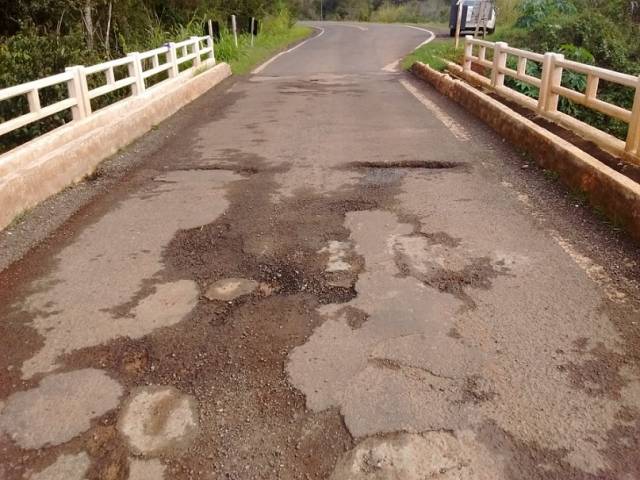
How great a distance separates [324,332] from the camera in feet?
11.5

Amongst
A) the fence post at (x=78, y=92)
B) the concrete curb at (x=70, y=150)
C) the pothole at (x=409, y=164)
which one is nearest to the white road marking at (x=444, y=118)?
the pothole at (x=409, y=164)

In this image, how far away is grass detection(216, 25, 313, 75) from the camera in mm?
18359

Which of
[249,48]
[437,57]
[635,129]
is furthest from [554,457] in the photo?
[249,48]

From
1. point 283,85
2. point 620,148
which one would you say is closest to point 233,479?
point 620,148

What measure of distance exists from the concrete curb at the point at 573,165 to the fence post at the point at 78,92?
17.6ft

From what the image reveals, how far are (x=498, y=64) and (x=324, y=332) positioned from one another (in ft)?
27.9

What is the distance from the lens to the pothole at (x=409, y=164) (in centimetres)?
690

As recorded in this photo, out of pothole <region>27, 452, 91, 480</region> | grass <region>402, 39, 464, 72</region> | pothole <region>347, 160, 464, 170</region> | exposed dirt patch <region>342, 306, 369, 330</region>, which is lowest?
pothole <region>27, 452, 91, 480</region>

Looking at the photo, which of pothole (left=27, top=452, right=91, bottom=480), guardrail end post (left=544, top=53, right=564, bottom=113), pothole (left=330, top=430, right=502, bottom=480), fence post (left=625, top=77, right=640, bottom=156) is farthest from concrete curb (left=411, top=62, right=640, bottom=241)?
pothole (left=27, top=452, right=91, bottom=480)

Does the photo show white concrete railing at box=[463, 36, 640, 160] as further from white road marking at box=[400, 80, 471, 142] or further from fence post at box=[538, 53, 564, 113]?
white road marking at box=[400, 80, 471, 142]

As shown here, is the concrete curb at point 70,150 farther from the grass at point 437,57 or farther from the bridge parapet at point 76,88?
the grass at point 437,57

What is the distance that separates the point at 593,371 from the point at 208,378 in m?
1.89

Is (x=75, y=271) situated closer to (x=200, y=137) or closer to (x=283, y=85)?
(x=200, y=137)

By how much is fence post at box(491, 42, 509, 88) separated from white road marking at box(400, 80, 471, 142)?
1.10 metres
